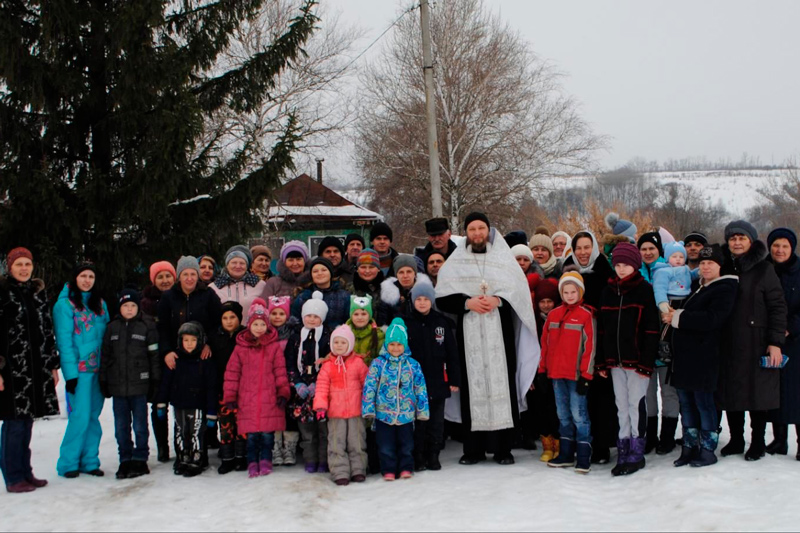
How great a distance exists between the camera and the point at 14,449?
540cm

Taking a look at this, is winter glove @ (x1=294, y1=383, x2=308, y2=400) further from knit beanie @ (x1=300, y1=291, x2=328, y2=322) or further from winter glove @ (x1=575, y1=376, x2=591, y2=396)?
winter glove @ (x1=575, y1=376, x2=591, y2=396)

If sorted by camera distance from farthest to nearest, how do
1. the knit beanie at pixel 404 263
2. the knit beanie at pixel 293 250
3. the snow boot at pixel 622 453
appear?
the knit beanie at pixel 293 250
the knit beanie at pixel 404 263
the snow boot at pixel 622 453

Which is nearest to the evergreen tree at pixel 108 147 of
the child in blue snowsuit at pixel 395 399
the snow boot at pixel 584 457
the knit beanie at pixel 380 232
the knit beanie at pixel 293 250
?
the knit beanie at pixel 293 250

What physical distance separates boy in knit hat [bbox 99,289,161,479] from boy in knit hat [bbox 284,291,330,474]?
4.21 ft

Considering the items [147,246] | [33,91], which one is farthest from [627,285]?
[33,91]

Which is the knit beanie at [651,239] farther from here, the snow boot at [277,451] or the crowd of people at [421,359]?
the snow boot at [277,451]

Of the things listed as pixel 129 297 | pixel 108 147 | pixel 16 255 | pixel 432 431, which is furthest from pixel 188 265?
pixel 108 147

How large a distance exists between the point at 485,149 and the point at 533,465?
1961 centimetres

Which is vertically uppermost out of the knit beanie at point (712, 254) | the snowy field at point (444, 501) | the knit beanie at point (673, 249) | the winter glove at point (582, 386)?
the knit beanie at point (673, 249)

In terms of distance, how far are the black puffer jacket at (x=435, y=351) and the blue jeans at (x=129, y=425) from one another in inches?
97.2

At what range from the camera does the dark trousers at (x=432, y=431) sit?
5.74m

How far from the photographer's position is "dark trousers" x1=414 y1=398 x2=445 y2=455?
18.8 feet

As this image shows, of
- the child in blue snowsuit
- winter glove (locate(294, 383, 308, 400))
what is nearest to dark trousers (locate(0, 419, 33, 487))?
winter glove (locate(294, 383, 308, 400))

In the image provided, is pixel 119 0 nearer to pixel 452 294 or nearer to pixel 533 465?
pixel 452 294
